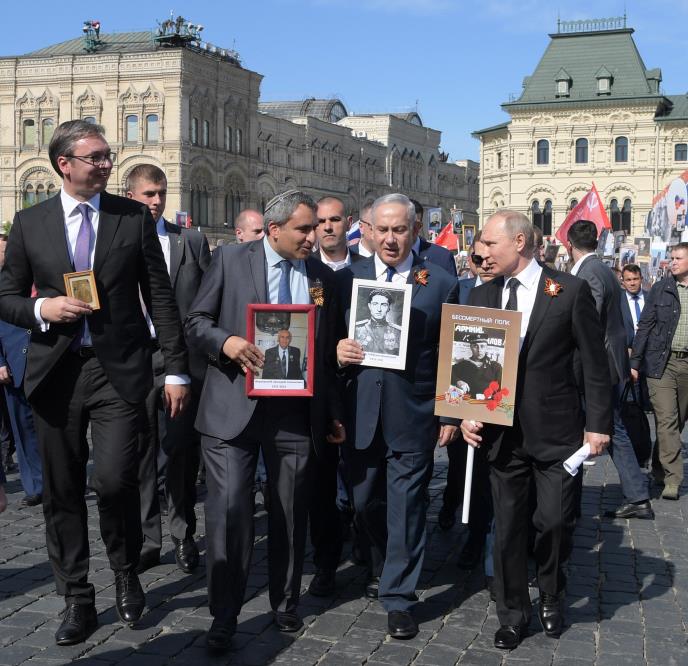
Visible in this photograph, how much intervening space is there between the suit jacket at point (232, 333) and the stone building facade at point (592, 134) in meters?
75.0

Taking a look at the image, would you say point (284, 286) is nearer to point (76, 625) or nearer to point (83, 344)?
point (83, 344)

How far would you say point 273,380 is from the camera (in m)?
5.03

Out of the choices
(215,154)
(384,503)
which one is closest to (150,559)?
(384,503)

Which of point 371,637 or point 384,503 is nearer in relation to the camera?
point 371,637

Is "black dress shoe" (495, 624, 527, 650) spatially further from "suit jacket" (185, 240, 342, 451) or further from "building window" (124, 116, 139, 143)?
"building window" (124, 116, 139, 143)

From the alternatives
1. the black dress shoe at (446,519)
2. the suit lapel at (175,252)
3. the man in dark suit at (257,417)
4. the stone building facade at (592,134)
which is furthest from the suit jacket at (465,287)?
the stone building facade at (592,134)

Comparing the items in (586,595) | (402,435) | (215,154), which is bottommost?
(586,595)

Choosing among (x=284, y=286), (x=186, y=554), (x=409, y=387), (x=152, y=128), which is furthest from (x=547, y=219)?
(x=284, y=286)

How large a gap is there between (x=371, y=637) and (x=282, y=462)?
0.98 metres

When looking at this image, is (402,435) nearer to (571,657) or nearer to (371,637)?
(371,637)

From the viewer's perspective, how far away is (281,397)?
5230 mm

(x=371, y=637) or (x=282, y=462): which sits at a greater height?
(x=282, y=462)

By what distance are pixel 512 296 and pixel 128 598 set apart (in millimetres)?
2444

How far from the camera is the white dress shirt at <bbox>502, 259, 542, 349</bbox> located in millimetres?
5199
